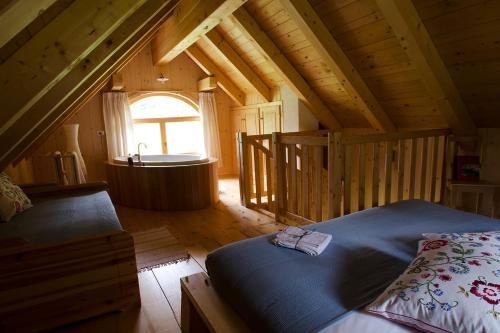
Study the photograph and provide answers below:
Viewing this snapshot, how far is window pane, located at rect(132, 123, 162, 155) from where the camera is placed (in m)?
6.06

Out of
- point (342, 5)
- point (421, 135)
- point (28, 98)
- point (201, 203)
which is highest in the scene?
point (342, 5)

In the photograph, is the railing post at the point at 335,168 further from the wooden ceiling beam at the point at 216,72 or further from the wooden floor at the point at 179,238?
the wooden ceiling beam at the point at 216,72

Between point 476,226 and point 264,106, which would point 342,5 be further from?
point 264,106

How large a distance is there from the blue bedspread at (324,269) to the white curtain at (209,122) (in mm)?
4701

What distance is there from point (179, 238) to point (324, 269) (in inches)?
88.0

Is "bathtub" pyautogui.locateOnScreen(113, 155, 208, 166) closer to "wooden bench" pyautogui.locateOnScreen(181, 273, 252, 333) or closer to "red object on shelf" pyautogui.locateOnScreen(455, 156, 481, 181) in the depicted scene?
"wooden bench" pyautogui.locateOnScreen(181, 273, 252, 333)

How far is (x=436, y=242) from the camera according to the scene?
1.22m

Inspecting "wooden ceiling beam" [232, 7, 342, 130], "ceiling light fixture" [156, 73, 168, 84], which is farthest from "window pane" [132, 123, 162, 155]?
"wooden ceiling beam" [232, 7, 342, 130]

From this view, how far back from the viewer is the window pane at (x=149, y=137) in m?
6.06

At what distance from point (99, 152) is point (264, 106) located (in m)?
3.13

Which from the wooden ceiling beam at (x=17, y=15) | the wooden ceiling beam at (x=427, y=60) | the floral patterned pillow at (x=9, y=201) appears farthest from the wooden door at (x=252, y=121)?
the wooden ceiling beam at (x=17, y=15)

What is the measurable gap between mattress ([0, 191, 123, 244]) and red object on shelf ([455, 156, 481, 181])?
3285 mm

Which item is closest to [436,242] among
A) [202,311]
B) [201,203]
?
[202,311]

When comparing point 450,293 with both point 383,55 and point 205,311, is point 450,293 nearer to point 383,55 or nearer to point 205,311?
point 205,311
